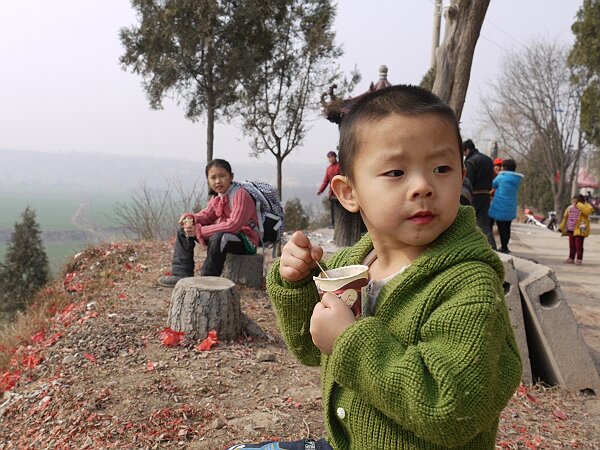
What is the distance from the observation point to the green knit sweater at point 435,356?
3.55ft

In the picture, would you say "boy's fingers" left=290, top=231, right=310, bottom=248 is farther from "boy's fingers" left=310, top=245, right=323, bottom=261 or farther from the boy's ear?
the boy's ear

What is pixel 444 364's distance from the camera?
3.52ft

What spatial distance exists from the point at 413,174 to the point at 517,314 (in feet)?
9.93

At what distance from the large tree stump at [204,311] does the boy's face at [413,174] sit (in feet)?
10.2

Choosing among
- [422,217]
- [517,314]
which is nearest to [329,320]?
[422,217]

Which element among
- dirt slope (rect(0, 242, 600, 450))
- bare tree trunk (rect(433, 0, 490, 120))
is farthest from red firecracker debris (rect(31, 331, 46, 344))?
bare tree trunk (rect(433, 0, 490, 120))

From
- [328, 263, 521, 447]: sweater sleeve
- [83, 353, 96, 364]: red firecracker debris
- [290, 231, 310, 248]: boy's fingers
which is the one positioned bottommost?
[83, 353, 96, 364]: red firecracker debris

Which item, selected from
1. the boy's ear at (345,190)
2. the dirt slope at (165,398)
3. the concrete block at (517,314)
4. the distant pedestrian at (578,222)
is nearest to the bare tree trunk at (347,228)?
the dirt slope at (165,398)

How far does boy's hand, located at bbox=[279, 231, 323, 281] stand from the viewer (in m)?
1.40

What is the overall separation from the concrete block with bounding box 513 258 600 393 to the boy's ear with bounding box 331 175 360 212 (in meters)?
2.88

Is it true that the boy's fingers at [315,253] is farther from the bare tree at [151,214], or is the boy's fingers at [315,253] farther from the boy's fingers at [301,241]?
the bare tree at [151,214]

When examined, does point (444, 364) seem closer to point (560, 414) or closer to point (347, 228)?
point (560, 414)

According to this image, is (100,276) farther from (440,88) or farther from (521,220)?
(521,220)

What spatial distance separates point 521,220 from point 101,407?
21.9m
